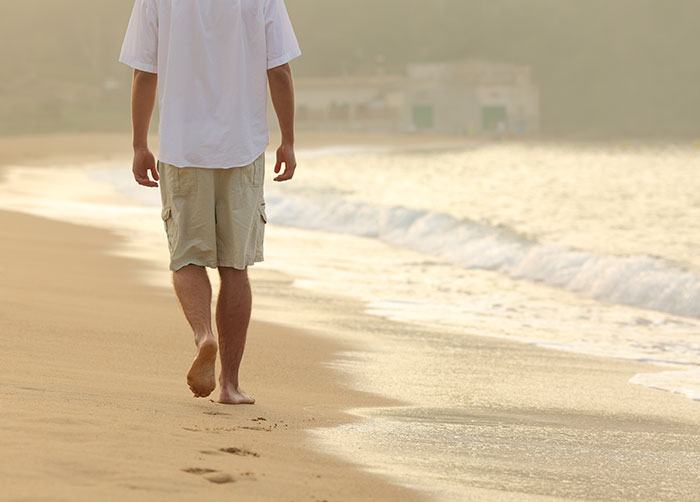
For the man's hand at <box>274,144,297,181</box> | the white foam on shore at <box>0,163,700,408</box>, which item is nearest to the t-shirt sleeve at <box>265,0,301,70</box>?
the man's hand at <box>274,144,297,181</box>

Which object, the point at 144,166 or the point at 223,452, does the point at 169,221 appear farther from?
the point at 223,452

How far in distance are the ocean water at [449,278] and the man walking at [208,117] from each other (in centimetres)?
81

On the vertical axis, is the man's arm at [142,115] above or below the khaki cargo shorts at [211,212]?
above

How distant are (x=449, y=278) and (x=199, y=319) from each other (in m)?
7.67

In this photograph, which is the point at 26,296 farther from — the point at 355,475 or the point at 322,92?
the point at 322,92

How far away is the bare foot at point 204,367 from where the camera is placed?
4.49 meters

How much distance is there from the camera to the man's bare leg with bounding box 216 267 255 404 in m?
4.85

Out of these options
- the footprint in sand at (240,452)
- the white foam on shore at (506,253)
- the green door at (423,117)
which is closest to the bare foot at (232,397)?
the footprint in sand at (240,452)

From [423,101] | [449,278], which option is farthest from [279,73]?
[423,101]

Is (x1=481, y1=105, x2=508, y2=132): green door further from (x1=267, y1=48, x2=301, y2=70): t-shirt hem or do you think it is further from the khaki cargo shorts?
the khaki cargo shorts

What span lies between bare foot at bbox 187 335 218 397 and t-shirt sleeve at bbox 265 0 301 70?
1.05m

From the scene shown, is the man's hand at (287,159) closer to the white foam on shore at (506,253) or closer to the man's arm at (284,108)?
the man's arm at (284,108)

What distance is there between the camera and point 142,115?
482 centimetres

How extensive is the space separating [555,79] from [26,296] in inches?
7750
